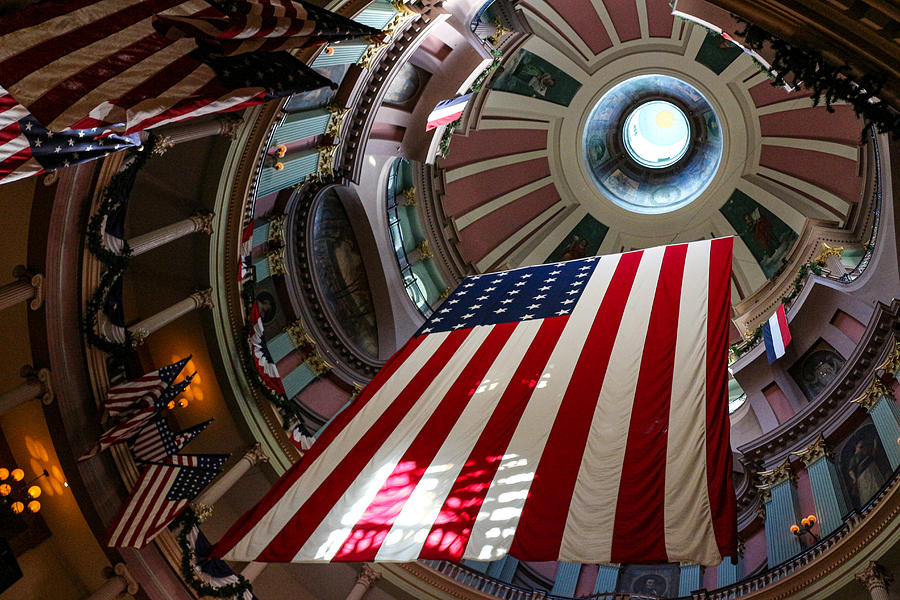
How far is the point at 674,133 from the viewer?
29516 mm

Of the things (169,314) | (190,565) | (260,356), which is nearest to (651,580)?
(260,356)

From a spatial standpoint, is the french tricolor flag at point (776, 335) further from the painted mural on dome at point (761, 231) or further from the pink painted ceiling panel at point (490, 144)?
the pink painted ceiling panel at point (490, 144)

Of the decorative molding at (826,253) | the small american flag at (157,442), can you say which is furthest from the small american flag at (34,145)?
the decorative molding at (826,253)

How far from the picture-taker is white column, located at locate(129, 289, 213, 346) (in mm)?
12078

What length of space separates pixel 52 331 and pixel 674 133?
26.5 meters

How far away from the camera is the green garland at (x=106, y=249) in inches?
412

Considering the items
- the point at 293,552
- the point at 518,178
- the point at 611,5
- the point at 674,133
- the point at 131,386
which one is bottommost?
the point at 293,552

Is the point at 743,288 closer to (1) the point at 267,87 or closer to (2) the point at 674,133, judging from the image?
(2) the point at 674,133

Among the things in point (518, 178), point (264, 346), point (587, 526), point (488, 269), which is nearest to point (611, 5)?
point (518, 178)

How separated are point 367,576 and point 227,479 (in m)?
4.30

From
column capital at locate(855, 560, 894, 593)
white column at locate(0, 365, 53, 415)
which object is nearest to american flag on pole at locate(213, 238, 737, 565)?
white column at locate(0, 365, 53, 415)

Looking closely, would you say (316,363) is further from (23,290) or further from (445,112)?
(23,290)

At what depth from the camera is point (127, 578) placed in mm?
10836

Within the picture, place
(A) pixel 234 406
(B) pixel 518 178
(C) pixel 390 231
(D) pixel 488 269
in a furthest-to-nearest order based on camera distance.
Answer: (B) pixel 518 178, (D) pixel 488 269, (C) pixel 390 231, (A) pixel 234 406
